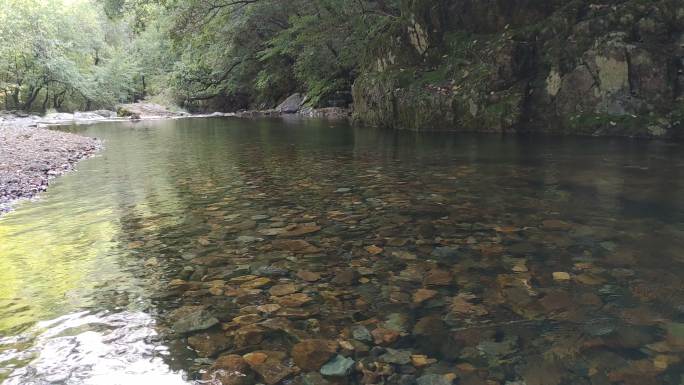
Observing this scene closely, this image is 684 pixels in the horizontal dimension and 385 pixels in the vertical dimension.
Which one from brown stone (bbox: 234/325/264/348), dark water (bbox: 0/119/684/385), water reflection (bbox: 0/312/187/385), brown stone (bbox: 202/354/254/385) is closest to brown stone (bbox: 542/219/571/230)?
dark water (bbox: 0/119/684/385)

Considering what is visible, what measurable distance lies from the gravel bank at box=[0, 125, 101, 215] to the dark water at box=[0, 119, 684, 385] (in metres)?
0.52

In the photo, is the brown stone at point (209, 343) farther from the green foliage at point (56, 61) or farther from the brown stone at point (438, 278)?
the green foliage at point (56, 61)

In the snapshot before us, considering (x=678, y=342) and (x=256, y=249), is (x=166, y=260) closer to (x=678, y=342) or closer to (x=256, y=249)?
(x=256, y=249)

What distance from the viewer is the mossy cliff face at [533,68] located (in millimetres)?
11203

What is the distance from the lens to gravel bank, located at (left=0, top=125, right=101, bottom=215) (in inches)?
290

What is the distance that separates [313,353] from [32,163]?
9.63 metres

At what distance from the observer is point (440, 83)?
577 inches

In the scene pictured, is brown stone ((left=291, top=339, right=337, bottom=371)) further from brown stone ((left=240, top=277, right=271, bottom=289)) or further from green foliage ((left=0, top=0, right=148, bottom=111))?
green foliage ((left=0, top=0, right=148, bottom=111))

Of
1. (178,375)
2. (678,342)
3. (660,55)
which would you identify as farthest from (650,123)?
(178,375)

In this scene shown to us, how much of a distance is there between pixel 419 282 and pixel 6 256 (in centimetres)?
365

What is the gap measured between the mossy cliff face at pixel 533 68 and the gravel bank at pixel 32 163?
9652 millimetres

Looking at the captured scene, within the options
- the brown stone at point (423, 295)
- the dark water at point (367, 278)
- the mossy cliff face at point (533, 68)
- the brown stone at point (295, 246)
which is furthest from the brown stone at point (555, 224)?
the mossy cliff face at point (533, 68)

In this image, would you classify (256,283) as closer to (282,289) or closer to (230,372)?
(282,289)

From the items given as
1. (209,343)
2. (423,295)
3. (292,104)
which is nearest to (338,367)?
Result: (209,343)
